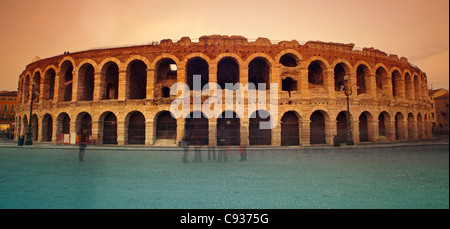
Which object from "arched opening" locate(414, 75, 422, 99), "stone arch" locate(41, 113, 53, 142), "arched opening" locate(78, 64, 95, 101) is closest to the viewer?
"arched opening" locate(78, 64, 95, 101)

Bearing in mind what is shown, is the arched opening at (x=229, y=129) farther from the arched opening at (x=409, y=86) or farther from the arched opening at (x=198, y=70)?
the arched opening at (x=409, y=86)

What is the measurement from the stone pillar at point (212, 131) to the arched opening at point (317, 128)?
913 cm

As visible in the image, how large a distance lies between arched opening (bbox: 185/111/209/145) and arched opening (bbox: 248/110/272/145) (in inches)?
160

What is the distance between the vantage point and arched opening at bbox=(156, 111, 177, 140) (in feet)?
61.3

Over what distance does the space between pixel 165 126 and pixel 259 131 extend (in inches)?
344

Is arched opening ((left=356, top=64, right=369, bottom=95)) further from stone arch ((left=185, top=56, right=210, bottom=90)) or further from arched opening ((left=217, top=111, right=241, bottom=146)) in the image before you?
stone arch ((left=185, top=56, right=210, bottom=90))

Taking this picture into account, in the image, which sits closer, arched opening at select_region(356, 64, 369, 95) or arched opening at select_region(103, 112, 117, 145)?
arched opening at select_region(103, 112, 117, 145)

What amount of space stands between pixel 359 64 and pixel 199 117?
54.7 ft

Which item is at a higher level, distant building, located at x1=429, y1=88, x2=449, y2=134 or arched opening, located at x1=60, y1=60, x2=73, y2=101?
arched opening, located at x1=60, y1=60, x2=73, y2=101

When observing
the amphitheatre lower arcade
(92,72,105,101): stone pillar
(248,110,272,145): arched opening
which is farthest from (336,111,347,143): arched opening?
(92,72,105,101): stone pillar

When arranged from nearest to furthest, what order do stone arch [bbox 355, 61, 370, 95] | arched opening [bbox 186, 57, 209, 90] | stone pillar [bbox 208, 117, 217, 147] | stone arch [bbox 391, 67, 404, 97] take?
stone pillar [bbox 208, 117, 217, 147], stone arch [bbox 355, 61, 370, 95], arched opening [bbox 186, 57, 209, 90], stone arch [bbox 391, 67, 404, 97]

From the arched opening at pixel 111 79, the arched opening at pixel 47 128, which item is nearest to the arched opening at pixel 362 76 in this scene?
the arched opening at pixel 111 79

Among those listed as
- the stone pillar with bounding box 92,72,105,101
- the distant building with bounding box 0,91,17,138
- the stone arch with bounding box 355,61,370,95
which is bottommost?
the distant building with bounding box 0,91,17,138
